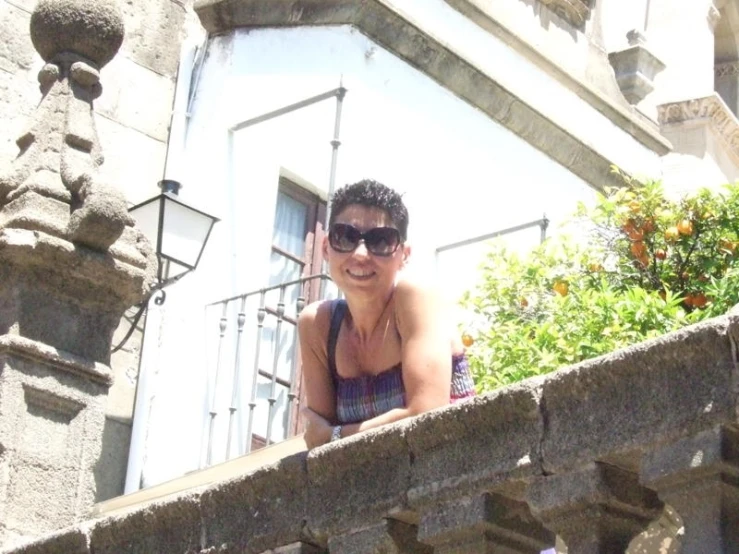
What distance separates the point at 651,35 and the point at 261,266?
7.52 m

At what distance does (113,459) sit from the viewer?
364 inches

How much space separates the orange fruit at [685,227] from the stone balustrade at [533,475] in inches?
139

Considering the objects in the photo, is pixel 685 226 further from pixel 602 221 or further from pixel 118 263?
pixel 118 263

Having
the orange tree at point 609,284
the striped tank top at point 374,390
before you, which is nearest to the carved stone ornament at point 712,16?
the orange tree at point 609,284

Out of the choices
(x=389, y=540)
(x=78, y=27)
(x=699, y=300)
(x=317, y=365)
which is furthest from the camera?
(x=699, y=300)

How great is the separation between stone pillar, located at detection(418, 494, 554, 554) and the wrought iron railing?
183 inches

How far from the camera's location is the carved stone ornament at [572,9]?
534 inches

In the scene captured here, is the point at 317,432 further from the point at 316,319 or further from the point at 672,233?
the point at 672,233

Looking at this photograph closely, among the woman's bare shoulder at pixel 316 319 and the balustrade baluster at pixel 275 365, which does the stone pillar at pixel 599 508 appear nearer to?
the woman's bare shoulder at pixel 316 319

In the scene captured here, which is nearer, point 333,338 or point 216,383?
point 333,338

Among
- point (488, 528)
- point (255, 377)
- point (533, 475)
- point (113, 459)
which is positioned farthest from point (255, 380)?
point (533, 475)

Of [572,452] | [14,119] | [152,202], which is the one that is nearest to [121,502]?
[152,202]

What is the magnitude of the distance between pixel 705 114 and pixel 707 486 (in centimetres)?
1202

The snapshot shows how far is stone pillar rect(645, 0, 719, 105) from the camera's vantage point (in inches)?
638
